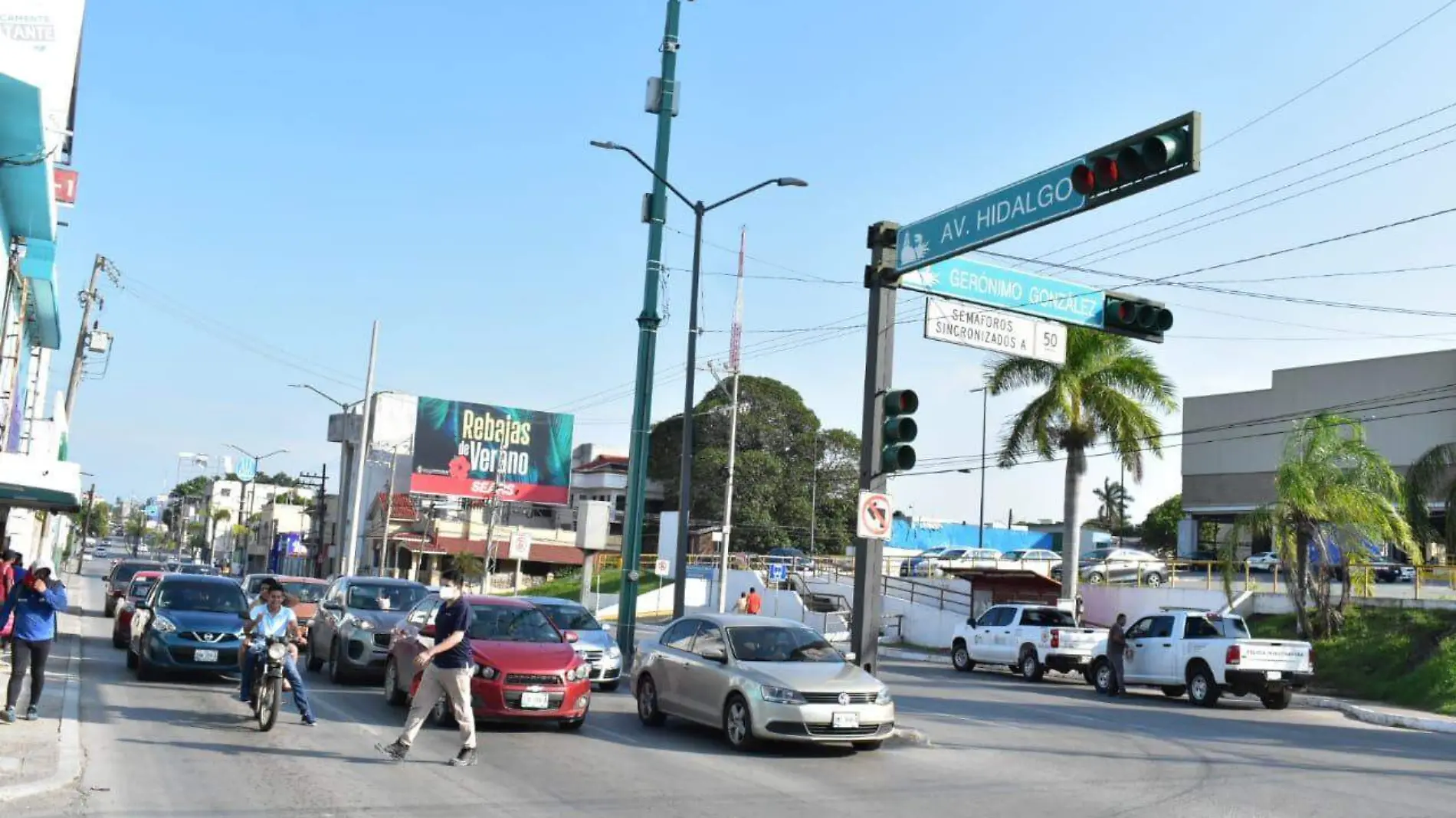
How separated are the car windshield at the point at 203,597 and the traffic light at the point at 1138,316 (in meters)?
13.2

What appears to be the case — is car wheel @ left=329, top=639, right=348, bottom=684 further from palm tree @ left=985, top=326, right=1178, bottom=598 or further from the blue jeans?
palm tree @ left=985, top=326, right=1178, bottom=598

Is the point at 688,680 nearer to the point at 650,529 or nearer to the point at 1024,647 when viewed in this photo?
the point at 1024,647

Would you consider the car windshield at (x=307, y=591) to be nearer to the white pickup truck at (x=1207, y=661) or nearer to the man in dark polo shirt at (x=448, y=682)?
the man in dark polo shirt at (x=448, y=682)

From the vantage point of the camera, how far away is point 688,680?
1510 cm

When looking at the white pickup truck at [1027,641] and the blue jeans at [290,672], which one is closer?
the blue jeans at [290,672]

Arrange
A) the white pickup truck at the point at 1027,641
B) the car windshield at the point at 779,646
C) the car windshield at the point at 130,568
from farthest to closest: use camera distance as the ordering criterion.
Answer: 1. the car windshield at the point at 130,568
2. the white pickup truck at the point at 1027,641
3. the car windshield at the point at 779,646

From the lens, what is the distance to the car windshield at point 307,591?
91.7 ft

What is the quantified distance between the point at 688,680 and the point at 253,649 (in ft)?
15.9

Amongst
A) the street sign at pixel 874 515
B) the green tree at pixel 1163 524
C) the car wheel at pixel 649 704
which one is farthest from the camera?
the green tree at pixel 1163 524

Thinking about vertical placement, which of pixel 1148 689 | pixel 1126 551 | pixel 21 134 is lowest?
pixel 1148 689

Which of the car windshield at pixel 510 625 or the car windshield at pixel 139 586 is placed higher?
the car windshield at pixel 510 625

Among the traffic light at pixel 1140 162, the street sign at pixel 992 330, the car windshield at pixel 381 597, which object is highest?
the traffic light at pixel 1140 162

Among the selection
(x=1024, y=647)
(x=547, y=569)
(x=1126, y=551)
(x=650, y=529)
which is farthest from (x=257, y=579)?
(x=650, y=529)

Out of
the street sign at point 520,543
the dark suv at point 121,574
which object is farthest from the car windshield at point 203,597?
the street sign at point 520,543
